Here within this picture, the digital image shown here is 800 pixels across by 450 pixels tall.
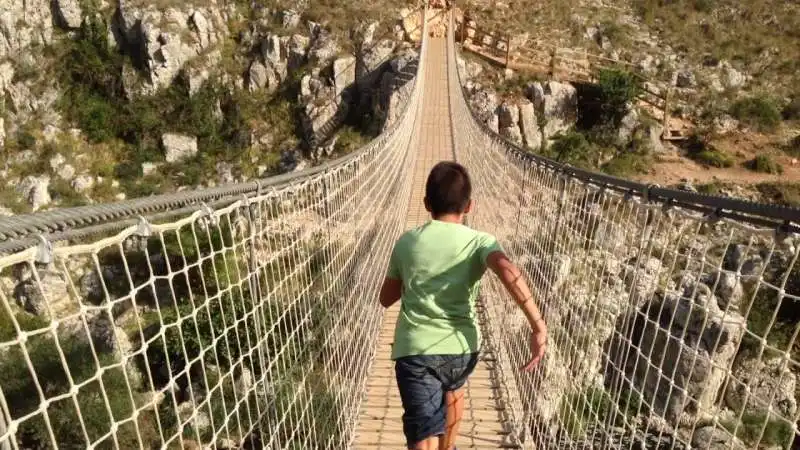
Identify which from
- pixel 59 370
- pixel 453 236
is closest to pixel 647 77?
pixel 59 370

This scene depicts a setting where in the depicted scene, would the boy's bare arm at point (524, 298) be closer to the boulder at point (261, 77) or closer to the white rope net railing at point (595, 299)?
the white rope net railing at point (595, 299)

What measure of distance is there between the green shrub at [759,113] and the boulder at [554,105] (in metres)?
3.77

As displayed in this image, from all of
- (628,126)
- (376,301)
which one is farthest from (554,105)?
(376,301)

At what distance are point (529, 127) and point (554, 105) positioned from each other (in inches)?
36.0

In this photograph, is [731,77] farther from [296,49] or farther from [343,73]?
[296,49]

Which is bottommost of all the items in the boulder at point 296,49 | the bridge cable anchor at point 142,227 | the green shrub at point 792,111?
the green shrub at point 792,111

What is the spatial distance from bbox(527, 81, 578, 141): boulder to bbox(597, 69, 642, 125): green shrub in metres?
0.64

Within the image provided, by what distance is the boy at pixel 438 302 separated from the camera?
1435mm

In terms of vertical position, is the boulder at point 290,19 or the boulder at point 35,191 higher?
the boulder at point 290,19

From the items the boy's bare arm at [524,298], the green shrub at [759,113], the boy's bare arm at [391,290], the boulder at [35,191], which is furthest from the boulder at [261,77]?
the boy's bare arm at [524,298]

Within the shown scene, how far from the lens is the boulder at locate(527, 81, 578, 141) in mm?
12922

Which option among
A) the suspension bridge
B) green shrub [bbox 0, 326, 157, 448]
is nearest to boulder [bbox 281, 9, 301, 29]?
green shrub [bbox 0, 326, 157, 448]

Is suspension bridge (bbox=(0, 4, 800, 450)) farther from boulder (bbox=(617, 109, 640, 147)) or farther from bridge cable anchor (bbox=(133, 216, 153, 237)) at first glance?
boulder (bbox=(617, 109, 640, 147))

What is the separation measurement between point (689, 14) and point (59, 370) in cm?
1808
